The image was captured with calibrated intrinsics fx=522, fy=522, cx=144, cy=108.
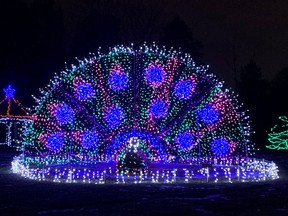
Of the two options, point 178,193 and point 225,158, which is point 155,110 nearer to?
point 225,158

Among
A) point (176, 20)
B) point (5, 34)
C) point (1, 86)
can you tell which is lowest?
point (1, 86)

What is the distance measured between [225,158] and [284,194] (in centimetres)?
1294

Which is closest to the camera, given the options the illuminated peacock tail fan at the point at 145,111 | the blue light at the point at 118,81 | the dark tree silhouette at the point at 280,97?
the illuminated peacock tail fan at the point at 145,111

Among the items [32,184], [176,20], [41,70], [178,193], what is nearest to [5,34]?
[41,70]

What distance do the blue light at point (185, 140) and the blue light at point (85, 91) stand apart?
468 cm

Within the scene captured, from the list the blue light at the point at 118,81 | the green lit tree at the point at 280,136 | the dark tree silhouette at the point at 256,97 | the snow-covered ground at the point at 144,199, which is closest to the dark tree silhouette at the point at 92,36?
the dark tree silhouette at the point at 256,97

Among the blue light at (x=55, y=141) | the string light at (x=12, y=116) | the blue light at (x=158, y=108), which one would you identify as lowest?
the blue light at (x=55, y=141)

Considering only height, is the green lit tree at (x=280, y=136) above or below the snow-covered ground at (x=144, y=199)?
above

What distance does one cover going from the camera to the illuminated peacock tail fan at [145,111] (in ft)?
75.4

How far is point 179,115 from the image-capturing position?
83.5ft

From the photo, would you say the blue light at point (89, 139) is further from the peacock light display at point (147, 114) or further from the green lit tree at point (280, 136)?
the green lit tree at point (280, 136)

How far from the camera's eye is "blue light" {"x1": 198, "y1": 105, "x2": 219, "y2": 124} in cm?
2420

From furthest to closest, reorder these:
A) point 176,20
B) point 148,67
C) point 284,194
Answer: point 176,20 → point 148,67 → point 284,194

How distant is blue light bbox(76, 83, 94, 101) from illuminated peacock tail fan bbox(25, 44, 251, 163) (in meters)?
0.05
